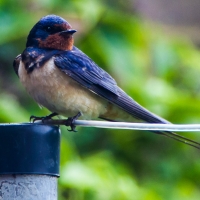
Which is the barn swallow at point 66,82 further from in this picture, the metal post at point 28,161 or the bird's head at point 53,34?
the metal post at point 28,161

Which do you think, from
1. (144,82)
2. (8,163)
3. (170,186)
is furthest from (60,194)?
(8,163)

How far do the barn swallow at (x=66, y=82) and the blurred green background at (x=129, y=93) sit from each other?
0.69 meters

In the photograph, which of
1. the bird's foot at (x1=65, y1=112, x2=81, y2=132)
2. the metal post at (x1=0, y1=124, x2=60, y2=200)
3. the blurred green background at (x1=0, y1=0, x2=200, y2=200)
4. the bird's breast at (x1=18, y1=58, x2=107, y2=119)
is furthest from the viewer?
the blurred green background at (x1=0, y1=0, x2=200, y2=200)

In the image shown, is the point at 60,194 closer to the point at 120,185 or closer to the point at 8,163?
the point at 120,185

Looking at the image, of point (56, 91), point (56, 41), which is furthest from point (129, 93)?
point (56, 91)

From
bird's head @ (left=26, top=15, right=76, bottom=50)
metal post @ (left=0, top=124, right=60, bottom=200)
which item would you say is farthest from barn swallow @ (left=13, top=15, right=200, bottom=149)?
metal post @ (left=0, top=124, right=60, bottom=200)

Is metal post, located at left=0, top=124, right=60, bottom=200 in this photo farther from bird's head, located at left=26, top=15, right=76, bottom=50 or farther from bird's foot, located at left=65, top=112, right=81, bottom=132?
bird's head, located at left=26, top=15, right=76, bottom=50

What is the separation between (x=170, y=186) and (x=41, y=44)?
1404 mm

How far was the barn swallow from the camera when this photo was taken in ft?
8.99

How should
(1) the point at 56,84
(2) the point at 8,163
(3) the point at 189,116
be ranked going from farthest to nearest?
(3) the point at 189,116 < (1) the point at 56,84 < (2) the point at 8,163

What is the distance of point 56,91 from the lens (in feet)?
8.97

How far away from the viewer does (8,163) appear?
6.58ft

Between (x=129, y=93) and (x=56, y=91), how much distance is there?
4.35 ft

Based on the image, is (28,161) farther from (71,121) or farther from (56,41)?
(56,41)
